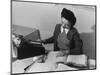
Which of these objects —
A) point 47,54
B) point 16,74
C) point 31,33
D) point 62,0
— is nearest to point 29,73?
point 16,74

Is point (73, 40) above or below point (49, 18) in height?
below

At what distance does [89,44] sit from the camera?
253 centimetres

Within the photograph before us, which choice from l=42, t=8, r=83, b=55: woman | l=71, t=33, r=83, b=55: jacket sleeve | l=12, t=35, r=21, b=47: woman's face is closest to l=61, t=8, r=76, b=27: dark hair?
l=42, t=8, r=83, b=55: woman

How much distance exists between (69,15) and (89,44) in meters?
0.46

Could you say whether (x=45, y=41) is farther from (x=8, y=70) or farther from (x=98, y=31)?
(x=98, y=31)

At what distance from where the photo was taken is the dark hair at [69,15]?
2.40 meters

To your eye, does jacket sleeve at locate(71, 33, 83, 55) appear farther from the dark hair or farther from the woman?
the dark hair

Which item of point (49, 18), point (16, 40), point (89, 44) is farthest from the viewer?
point (89, 44)

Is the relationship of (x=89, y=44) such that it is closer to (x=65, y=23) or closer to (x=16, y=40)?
(x=65, y=23)

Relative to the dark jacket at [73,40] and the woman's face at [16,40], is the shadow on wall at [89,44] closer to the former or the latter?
the dark jacket at [73,40]

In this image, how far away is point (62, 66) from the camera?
2.40 m

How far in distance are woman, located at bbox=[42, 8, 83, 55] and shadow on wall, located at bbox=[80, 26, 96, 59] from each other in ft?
0.23

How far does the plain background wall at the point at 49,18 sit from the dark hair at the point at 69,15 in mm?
41

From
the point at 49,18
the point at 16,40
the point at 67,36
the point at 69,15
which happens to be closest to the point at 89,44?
the point at 67,36
